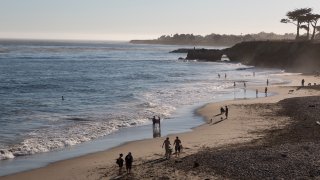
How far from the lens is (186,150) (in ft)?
75.2

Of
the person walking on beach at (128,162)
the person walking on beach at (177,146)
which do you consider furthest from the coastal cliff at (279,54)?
the person walking on beach at (128,162)

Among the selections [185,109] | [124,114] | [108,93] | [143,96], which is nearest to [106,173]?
[124,114]

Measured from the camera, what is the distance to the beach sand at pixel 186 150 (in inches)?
732

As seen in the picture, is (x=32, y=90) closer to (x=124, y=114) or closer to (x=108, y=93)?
(x=108, y=93)

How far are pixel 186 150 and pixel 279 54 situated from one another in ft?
248

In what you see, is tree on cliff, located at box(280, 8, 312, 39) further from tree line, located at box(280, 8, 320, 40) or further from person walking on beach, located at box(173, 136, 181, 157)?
person walking on beach, located at box(173, 136, 181, 157)

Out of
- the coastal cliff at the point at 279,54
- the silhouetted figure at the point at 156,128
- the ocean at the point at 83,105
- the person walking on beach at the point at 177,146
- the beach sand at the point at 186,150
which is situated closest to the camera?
the beach sand at the point at 186,150

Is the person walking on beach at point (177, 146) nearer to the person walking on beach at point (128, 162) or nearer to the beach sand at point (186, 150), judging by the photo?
the beach sand at point (186, 150)

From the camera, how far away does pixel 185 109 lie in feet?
128

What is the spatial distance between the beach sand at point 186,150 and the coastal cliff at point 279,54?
50.3 metres

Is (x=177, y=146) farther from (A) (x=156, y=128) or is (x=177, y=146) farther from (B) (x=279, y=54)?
(B) (x=279, y=54)

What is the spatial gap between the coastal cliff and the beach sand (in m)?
50.3

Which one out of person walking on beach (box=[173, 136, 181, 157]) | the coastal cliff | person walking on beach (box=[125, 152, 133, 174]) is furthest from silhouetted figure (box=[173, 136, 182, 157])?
the coastal cliff

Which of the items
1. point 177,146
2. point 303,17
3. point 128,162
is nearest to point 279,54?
point 303,17
